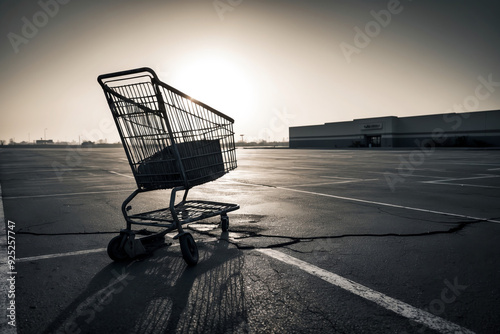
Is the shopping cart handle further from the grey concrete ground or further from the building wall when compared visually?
the building wall

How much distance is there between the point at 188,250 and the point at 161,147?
1246 millimetres

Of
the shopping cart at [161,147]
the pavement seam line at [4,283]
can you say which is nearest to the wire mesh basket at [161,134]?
the shopping cart at [161,147]

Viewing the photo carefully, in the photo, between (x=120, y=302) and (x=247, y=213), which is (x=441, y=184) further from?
(x=120, y=302)

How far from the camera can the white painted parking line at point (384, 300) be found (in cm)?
200

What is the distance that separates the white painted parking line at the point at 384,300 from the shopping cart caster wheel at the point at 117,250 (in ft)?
5.08

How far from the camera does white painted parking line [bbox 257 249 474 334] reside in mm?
2000

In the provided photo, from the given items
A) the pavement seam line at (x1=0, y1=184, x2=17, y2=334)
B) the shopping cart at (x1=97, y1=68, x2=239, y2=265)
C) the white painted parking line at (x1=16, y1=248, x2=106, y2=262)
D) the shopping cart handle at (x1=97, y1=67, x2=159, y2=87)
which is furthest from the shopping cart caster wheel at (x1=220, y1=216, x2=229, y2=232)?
the pavement seam line at (x1=0, y1=184, x2=17, y2=334)

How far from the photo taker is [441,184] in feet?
28.6

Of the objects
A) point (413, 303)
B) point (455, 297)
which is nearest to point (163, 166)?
point (413, 303)

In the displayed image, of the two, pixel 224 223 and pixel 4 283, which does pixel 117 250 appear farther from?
pixel 224 223

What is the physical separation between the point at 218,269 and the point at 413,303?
1.57m

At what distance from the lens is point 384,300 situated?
2309 mm

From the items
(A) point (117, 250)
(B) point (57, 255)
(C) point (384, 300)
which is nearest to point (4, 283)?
(B) point (57, 255)

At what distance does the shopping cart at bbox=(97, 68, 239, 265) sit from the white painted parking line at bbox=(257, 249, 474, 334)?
3.50 feet
